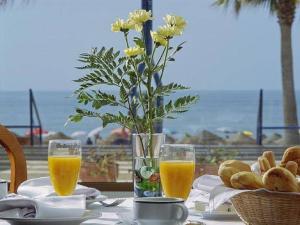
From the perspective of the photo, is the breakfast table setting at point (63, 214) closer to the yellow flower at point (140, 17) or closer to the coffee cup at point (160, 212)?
the coffee cup at point (160, 212)

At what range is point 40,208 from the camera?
127cm

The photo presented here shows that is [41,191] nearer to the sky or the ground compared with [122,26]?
nearer to the ground

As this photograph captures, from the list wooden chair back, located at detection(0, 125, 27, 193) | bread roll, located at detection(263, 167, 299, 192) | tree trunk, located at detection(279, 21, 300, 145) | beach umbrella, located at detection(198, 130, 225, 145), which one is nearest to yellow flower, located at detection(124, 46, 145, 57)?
bread roll, located at detection(263, 167, 299, 192)

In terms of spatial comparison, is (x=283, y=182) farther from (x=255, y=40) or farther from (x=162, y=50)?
(x=255, y=40)

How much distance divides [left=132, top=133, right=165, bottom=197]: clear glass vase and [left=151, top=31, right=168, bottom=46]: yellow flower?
0.19 meters

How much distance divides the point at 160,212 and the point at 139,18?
1.58 feet

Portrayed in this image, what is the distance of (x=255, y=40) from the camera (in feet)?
90.7

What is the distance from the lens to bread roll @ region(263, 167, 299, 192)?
47.9 inches

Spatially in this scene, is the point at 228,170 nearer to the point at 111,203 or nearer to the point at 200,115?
the point at 111,203

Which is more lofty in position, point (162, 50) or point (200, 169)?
point (162, 50)

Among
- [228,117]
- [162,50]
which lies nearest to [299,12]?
[162,50]

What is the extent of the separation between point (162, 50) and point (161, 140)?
0.19 meters

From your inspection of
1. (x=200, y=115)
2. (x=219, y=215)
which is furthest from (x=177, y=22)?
(x=200, y=115)

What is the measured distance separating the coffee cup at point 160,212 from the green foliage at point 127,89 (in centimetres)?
31
